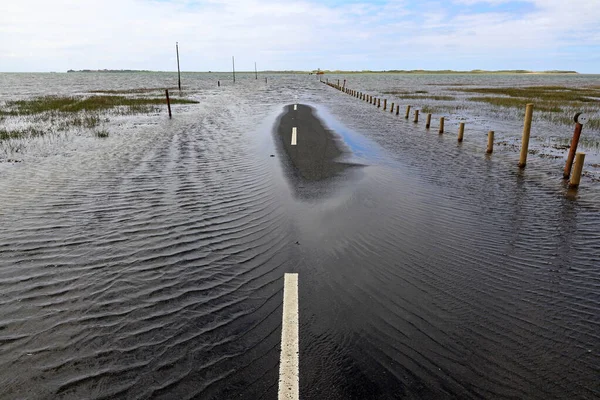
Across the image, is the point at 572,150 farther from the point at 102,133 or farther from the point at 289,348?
the point at 102,133

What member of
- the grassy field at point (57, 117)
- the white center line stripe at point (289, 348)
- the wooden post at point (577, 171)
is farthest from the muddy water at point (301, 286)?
the grassy field at point (57, 117)

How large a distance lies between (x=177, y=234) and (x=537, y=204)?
8389 millimetres

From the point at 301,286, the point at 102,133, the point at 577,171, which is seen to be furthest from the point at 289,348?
the point at 102,133

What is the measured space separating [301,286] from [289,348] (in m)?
1.31

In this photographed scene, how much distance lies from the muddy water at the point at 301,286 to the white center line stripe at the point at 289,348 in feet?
0.27

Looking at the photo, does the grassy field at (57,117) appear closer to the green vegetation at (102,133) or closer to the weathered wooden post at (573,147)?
the green vegetation at (102,133)

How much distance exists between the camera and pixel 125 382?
135 inches

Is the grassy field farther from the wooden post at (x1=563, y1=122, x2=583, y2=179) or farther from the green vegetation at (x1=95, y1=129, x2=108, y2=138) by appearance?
the wooden post at (x1=563, y1=122, x2=583, y2=179)

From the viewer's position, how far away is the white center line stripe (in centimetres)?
329

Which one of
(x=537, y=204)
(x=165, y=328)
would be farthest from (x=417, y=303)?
(x=537, y=204)

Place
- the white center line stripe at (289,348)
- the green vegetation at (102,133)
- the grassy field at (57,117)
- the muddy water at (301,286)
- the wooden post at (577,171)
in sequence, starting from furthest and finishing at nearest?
the grassy field at (57,117), the green vegetation at (102,133), the wooden post at (577,171), the muddy water at (301,286), the white center line stripe at (289,348)

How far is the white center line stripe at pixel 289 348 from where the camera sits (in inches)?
129

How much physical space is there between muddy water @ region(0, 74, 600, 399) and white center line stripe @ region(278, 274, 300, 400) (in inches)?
3.2

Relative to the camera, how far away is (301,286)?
5070 mm
